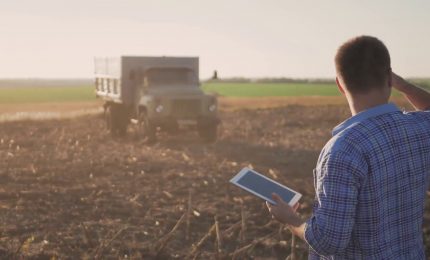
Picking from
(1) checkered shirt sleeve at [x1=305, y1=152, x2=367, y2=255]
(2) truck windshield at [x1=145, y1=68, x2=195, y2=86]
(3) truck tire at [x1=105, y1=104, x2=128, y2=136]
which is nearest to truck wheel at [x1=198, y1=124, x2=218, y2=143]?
(2) truck windshield at [x1=145, y1=68, x2=195, y2=86]

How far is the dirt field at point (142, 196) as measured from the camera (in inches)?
269

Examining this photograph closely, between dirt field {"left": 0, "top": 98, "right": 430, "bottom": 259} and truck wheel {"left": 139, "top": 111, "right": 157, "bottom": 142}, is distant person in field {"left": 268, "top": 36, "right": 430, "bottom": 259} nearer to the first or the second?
dirt field {"left": 0, "top": 98, "right": 430, "bottom": 259}

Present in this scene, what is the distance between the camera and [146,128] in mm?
17359

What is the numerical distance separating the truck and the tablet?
14.3m

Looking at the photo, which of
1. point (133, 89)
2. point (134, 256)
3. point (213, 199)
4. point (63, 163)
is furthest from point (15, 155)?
point (134, 256)

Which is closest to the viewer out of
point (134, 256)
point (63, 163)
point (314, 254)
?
point (314, 254)

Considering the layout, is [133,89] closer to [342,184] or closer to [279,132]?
[279,132]

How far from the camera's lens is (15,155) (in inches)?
601

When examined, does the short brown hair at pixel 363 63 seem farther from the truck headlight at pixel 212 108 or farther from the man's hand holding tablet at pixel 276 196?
the truck headlight at pixel 212 108

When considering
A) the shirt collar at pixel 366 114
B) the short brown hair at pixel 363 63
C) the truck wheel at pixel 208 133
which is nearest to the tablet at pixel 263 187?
the shirt collar at pixel 366 114

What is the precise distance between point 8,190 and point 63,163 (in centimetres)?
336

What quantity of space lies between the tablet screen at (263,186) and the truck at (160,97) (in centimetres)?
1433

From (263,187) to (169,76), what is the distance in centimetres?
1568

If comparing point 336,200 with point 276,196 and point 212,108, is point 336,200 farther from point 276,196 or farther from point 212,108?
point 212,108
